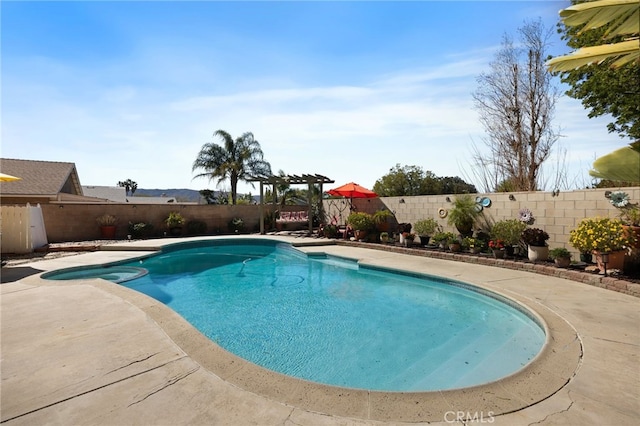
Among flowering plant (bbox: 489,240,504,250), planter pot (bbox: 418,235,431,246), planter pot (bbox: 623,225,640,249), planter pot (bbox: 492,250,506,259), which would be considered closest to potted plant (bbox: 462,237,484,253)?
flowering plant (bbox: 489,240,504,250)

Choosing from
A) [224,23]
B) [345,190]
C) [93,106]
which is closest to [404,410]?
[224,23]

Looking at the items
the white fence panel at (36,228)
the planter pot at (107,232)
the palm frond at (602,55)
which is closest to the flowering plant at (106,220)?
the planter pot at (107,232)

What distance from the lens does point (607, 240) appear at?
6.05m

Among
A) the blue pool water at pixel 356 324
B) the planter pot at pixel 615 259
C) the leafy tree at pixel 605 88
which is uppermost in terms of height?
the leafy tree at pixel 605 88

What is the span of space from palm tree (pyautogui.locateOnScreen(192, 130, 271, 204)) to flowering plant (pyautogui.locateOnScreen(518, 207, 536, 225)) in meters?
19.0

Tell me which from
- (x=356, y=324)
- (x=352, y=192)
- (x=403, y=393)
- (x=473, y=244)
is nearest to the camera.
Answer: (x=403, y=393)

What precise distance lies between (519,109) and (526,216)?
805 centimetres

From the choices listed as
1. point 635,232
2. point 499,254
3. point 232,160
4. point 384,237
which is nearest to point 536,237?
point 499,254

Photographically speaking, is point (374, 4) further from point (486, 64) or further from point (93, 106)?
point (486, 64)

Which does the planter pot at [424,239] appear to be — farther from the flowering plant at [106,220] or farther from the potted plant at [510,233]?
the flowering plant at [106,220]

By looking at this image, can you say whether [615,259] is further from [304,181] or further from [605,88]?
[304,181]

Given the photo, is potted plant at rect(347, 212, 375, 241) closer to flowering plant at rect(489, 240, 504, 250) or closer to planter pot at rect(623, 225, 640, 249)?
flowering plant at rect(489, 240, 504, 250)

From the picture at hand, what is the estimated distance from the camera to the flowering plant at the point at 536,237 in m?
7.73

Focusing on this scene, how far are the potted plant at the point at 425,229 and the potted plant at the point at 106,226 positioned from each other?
1265 centimetres
